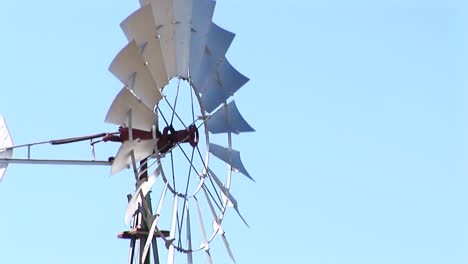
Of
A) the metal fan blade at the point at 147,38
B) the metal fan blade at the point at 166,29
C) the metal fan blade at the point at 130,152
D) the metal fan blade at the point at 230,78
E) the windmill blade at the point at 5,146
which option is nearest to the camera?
the metal fan blade at the point at 130,152

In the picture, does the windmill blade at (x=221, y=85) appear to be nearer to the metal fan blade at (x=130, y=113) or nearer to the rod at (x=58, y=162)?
the metal fan blade at (x=130, y=113)

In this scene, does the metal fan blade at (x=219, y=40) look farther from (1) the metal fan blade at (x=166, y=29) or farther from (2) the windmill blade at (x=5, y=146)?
(2) the windmill blade at (x=5, y=146)

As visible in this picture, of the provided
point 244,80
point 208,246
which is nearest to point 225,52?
point 244,80

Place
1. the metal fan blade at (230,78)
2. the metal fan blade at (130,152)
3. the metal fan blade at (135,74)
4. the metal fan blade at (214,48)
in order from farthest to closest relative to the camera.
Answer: the metal fan blade at (230,78) → the metal fan blade at (214,48) → the metal fan blade at (135,74) → the metal fan blade at (130,152)

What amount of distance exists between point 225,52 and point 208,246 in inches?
112

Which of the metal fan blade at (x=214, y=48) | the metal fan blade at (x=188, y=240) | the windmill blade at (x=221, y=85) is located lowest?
the metal fan blade at (x=188, y=240)

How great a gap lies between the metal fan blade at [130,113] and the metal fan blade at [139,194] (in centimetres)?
66

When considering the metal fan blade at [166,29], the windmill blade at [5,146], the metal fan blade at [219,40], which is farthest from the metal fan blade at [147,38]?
the windmill blade at [5,146]

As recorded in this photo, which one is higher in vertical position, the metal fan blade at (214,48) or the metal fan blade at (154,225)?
the metal fan blade at (214,48)

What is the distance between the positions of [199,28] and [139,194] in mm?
2684

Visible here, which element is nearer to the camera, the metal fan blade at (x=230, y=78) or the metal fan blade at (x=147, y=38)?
the metal fan blade at (x=147, y=38)

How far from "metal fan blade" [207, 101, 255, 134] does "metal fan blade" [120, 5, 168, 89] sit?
1057mm

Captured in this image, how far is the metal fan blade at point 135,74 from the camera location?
16.9 metres

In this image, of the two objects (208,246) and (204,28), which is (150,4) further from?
(208,246)
